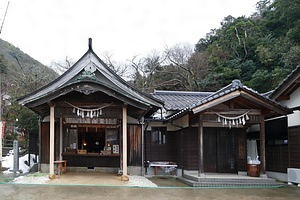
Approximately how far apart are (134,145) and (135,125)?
2.81ft

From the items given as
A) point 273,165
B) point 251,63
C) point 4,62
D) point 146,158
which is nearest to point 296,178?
point 273,165

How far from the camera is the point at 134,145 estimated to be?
44.1ft

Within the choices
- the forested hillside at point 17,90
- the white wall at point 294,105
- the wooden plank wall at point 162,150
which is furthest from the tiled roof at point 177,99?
the forested hillside at point 17,90

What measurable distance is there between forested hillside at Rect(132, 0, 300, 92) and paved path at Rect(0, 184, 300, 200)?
16144 mm

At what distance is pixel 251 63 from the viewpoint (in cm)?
2866

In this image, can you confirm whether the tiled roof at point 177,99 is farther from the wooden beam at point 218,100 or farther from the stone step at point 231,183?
the stone step at point 231,183

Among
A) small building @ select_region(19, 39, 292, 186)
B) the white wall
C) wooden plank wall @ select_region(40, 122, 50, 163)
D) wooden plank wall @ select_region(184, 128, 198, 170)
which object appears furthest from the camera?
wooden plank wall @ select_region(40, 122, 50, 163)

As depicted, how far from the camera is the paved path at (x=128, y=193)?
810 cm

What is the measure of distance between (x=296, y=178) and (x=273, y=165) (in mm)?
1908

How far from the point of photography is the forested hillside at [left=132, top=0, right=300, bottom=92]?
25.7 meters

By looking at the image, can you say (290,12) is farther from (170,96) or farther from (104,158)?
(104,158)

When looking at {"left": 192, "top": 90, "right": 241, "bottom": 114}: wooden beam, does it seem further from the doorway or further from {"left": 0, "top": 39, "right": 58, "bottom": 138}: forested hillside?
{"left": 0, "top": 39, "right": 58, "bottom": 138}: forested hillside

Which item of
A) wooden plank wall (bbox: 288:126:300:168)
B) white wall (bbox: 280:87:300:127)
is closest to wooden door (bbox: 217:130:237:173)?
wooden plank wall (bbox: 288:126:300:168)

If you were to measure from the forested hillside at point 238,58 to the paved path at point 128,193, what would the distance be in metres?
16.1
